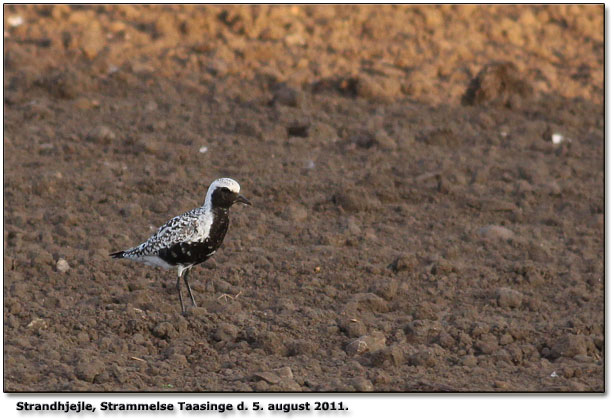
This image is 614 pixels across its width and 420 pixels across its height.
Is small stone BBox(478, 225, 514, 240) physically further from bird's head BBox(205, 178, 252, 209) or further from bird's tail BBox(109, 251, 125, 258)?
bird's tail BBox(109, 251, 125, 258)

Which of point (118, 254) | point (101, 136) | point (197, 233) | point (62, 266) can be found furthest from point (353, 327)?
point (101, 136)

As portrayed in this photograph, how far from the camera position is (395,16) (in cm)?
1397

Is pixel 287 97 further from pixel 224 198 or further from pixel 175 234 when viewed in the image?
pixel 175 234

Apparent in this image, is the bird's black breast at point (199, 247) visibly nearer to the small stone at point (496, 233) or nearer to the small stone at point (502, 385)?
the small stone at point (502, 385)

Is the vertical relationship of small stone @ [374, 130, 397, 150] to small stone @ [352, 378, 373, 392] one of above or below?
above

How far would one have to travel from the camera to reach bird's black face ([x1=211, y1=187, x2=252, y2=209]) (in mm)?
7492

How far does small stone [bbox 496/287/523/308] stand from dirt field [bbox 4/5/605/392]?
0.02 meters

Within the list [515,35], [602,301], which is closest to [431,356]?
[602,301]

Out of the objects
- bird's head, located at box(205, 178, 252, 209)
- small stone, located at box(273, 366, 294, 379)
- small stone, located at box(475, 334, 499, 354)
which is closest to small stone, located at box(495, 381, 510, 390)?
small stone, located at box(475, 334, 499, 354)

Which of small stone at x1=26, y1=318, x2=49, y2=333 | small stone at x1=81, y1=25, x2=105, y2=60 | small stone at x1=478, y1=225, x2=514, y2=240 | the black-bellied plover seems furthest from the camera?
small stone at x1=81, y1=25, x2=105, y2=60

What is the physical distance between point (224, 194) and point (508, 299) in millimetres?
2398

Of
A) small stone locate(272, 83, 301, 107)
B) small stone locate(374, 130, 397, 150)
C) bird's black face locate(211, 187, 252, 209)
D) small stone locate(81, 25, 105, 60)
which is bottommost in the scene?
bird's black face locate(211, 187, 252, 209)

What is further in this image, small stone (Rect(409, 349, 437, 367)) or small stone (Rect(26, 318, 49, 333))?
small stone (Rect(26, 318, 49, 333))

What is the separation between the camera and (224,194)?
24.6 feet
